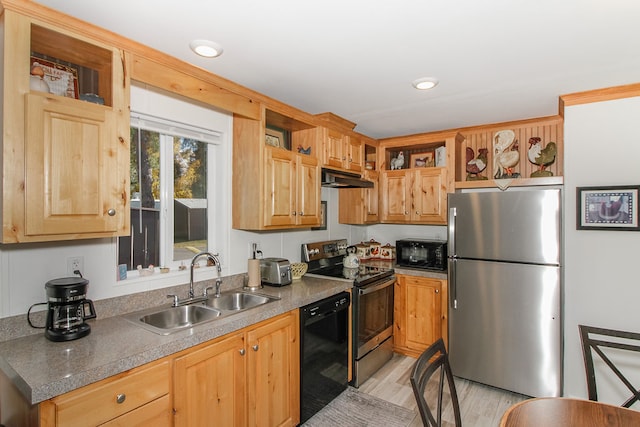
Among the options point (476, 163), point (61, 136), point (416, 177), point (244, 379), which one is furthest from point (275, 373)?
point (476, 163)

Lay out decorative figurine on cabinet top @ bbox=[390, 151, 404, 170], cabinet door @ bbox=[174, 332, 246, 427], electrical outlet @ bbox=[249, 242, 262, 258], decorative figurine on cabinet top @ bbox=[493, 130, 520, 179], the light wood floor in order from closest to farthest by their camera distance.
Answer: cabinet door @ bbox=[174, 332, 246, 427] < the light wood floor < electrical outlet @ bbox=[249, 242, 262, 258] < decorative figurine on cabinet top @ bbox=[493, 130, 520, 179] < decorative figurine on cabinet top @ bbox=[390, 151, 404, 170]

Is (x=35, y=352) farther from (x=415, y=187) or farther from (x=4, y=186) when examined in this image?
(x=415, y=187)

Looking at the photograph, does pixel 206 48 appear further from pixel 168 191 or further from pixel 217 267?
pixel 217 267

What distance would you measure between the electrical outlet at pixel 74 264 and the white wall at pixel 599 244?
10.9 ft

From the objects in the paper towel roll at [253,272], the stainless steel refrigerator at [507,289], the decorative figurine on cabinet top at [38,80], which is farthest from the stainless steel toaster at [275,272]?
the decorative figurine on cabinet top at [38,80]

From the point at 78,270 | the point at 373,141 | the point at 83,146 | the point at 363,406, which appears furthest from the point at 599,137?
the point at 78,270

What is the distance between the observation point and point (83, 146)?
1584 millimetres

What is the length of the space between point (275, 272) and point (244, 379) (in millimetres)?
878

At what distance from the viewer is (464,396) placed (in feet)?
9.26

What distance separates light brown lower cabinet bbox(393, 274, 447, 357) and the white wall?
1.02 metres

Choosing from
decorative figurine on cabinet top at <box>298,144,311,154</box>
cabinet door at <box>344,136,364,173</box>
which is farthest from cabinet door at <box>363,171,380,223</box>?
decorative figurine on cabinet top at <box>298,144,311,154</box>

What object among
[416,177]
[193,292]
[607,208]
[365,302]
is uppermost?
[416,177]

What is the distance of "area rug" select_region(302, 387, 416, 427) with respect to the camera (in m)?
2.43

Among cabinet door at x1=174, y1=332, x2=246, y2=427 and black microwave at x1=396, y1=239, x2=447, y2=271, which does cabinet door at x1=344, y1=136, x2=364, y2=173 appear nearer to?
black microwave at x1=396, y1=239, x2=447, y2=271
